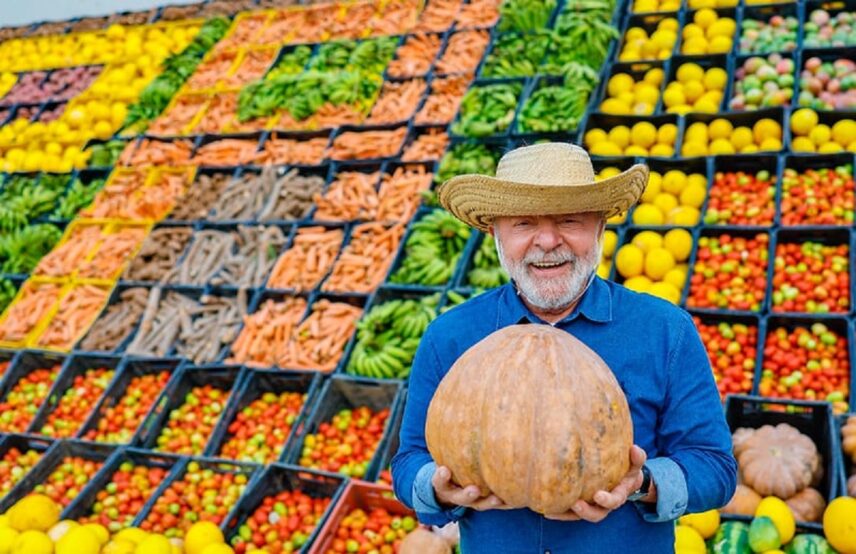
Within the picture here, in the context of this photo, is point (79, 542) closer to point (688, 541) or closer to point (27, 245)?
point (688, 541)

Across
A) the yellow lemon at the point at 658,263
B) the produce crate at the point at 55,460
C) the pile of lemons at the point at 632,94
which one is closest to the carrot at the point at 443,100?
the pile of lemons at the point at 632,94

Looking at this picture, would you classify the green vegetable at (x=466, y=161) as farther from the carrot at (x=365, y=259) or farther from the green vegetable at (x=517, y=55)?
the green vegetable at (x=517, y=55)

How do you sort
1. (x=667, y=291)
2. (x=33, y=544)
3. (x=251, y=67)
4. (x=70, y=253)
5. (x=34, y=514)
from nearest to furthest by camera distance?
(x=33, y=544), (x=34, y=514), (x=667, y=291), (x=70, y=253), (x=251, y=67)

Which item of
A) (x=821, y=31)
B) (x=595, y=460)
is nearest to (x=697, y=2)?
(x=821, y=31)

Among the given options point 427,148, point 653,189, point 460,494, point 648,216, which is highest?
point 427,148

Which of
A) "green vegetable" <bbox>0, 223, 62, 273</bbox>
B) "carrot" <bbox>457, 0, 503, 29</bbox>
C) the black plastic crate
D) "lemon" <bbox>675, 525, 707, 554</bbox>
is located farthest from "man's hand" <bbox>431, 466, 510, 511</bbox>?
"carrot" <bbox>457, 0, 503, 29</bbox>

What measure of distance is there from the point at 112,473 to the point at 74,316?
1.92m

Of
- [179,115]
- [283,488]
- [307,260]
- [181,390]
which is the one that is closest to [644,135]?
[307,260]

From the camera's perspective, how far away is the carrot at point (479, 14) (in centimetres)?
754

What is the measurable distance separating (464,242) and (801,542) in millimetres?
2945

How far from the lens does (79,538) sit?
321 cm

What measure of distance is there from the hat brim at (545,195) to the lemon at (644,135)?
3.59 meters

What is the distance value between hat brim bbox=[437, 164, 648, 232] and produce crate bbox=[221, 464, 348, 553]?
224 cm

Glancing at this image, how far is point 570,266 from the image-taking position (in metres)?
1.72
